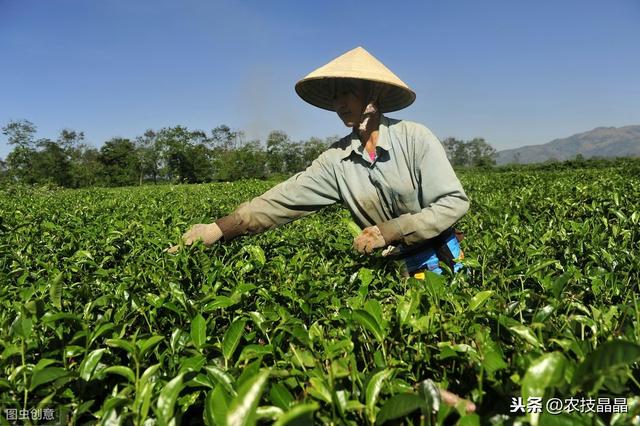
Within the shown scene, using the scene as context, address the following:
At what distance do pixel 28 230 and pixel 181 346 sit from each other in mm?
2713

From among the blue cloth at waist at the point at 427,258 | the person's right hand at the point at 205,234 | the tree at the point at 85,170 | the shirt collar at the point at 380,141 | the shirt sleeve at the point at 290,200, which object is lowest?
the blue cloth at waist at the point at 427,258

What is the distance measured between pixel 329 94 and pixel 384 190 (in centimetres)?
76

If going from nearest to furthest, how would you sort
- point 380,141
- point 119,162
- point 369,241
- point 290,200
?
point 369,241
point 380,141
point 290,200
point 119,162

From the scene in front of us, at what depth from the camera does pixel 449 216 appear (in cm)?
223

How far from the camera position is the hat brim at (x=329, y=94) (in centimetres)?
259

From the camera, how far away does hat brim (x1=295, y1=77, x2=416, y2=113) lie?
2.59m

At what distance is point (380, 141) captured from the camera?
2.49 m

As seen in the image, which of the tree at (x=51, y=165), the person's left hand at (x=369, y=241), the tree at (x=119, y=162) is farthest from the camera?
the tree at (x=119, y=162)

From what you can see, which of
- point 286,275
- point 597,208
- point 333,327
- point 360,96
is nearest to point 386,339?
point 333,327

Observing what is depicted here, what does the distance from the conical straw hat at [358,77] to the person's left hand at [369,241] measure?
0.81 metres

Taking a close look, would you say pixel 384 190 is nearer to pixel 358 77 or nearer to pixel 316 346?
pixel 358 77

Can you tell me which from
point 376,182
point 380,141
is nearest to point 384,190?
point 376,182

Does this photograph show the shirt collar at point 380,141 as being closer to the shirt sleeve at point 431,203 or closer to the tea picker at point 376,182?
the tea picker at point 376,182

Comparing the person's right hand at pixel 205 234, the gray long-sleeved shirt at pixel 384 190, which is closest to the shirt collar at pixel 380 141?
the gray long-sleeved shirt at pixel 384 190
